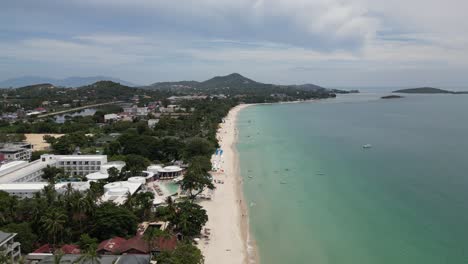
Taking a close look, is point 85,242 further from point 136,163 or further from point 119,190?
point 136,163

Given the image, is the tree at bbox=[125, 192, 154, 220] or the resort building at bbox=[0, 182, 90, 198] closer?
the tree at bbox=[125, 192, 154, 220]

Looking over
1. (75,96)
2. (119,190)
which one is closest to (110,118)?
(119,190)

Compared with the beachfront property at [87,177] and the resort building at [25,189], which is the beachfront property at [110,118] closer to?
the beachfront property at [87,177]

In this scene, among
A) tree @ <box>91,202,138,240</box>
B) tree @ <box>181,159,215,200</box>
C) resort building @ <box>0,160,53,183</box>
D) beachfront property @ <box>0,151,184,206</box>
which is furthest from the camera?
resort building @ <box>0,160,53,183</box>

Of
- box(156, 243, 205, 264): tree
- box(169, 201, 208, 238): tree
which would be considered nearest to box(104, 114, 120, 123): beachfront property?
box(169, 201, 208, 238): tree

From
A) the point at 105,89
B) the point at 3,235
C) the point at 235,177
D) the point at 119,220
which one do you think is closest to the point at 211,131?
the point at 235,177

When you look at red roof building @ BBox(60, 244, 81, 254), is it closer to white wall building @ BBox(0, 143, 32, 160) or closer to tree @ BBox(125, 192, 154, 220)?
tree @ BBox(125, 192, 154, 220)
